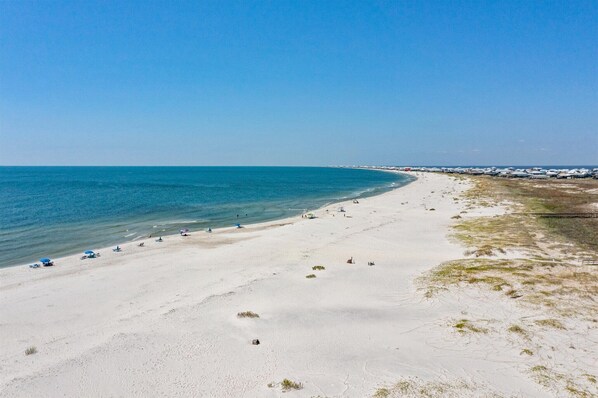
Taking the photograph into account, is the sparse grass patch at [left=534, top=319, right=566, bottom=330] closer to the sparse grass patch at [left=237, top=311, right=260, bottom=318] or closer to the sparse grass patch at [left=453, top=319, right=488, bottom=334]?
the sparse grass patch at [left=453, top=319, right=488, bottom=334]

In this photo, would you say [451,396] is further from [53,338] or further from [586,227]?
[586,227]

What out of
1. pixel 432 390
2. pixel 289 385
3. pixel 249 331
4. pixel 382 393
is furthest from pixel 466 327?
pixel 249 331

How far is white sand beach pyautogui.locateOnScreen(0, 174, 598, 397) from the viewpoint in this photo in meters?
13.5

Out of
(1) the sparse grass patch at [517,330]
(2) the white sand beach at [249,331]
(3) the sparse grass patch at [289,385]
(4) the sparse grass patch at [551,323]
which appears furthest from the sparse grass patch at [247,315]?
(4) the sparse grass patch at [551,323]

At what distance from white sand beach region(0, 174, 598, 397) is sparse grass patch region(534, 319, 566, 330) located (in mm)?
455

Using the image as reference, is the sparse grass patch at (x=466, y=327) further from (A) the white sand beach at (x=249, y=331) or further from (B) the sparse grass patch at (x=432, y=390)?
(B) the sparse grass patch at (x=432, y=390)

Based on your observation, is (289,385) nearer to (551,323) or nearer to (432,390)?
(432,390)

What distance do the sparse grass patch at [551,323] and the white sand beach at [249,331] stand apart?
455 mm

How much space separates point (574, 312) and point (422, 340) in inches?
352

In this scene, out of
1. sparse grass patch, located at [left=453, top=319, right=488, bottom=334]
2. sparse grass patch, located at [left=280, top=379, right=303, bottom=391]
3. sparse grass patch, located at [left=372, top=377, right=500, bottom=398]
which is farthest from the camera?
sparse grass patch, located at [left=453, top=319, right=488, bottom=334]

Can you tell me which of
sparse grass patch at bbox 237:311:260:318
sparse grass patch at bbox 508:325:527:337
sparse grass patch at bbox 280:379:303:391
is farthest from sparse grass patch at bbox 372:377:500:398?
sparse grass patch at bbox 237:311:260:318

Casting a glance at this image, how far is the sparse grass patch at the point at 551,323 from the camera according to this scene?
16.8 m

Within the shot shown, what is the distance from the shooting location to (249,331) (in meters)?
17.5

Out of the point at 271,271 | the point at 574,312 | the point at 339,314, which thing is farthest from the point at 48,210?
the point at 574,312
